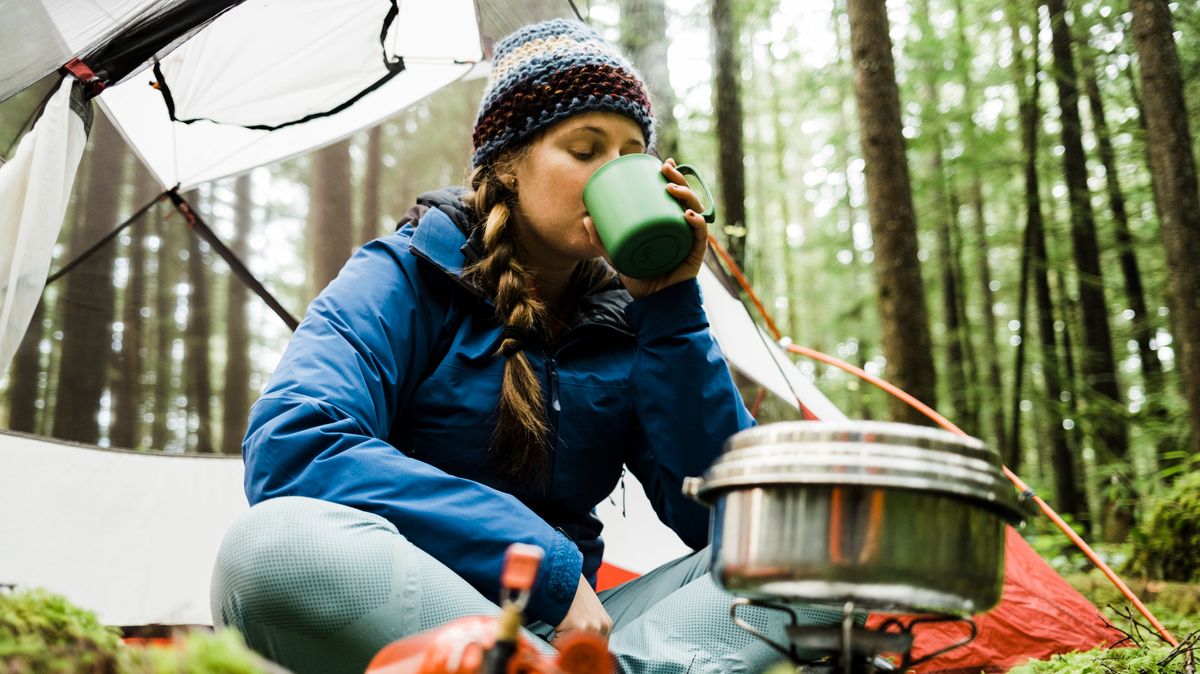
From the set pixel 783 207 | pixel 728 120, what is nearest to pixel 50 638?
pixel 728 120

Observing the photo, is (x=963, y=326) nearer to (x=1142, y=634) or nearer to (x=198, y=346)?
(x=1142, y=634)

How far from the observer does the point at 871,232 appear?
4.36m

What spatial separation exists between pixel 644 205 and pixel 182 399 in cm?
190

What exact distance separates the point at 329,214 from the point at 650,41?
269 cm

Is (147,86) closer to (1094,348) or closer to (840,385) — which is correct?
(1094,348)

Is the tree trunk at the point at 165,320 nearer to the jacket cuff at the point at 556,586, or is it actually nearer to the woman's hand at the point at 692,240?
the woman's hand at the point at 692,240

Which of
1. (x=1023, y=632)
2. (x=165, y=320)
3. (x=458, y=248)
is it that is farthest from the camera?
(x=165, y=320)

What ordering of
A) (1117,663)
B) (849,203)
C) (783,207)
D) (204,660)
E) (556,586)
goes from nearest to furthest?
(204,660) < (556,586) < (1117,663) < (849,203) < (783,207)

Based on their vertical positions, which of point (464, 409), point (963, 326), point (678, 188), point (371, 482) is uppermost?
point (963, 326)

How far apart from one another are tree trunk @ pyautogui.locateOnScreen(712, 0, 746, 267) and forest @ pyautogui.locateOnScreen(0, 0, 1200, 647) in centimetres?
1

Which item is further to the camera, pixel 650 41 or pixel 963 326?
pixel 963 326

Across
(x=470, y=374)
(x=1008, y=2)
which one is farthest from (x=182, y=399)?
(x=1008, y=2)

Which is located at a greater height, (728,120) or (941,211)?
(728,120)

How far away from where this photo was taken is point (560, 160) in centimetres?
164
